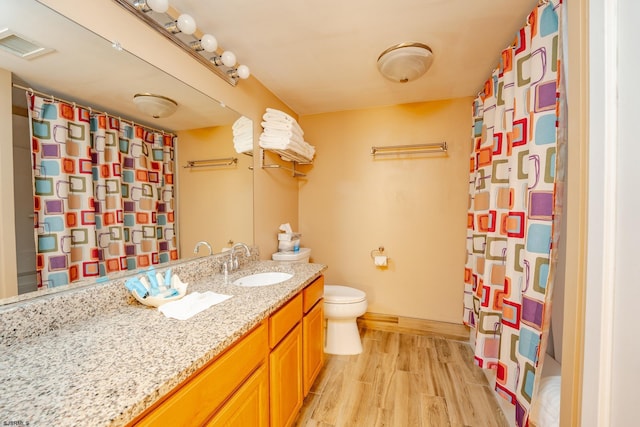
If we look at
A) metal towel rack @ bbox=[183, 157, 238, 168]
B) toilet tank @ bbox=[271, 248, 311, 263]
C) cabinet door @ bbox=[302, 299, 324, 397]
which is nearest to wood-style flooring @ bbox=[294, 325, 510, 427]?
cabinet door @ bbox=[302, 299, 324, 397]

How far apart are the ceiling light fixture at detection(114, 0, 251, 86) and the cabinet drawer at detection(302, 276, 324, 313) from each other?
1.44 metres

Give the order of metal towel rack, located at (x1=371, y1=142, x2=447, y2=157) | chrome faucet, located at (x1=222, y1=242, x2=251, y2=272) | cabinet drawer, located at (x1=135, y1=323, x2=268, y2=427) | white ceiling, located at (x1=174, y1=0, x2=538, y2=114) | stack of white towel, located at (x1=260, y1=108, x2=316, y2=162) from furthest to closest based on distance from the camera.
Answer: metal towel rack, located at (x1=371, y1=142, x2=447, y2=157)
stack of white towel, located at (x1=260, y1=108, x2=316, y2=162)
chrome faucet, located at (x1=222, y1=242, x2=251, y2=272)
white ceiling, located at (x1=174, y1=0, x2=538, y2=114)
cabinet drawer, located at (x1=135, y1=323, x2=268, y2=427)

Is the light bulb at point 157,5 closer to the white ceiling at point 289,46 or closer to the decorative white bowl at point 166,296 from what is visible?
the white ceiling at point 289,46

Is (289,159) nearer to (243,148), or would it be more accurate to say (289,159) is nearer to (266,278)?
(243,148)

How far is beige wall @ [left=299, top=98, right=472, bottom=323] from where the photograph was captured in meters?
2.28

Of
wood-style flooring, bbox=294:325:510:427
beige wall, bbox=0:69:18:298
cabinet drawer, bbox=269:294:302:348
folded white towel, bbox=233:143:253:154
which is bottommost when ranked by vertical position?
wood-style flooring, bbox=294:325:510:427

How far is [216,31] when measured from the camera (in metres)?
1.42

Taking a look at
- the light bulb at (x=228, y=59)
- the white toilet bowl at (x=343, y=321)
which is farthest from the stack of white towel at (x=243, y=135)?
the white toilet bowl at (x=343, y=321)

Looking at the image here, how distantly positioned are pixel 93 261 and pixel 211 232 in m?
0.61

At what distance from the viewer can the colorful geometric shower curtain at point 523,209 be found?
3.40ft

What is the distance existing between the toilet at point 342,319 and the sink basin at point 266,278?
523 millimetres

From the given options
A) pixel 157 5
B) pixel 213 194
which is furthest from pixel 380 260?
pixel 157 5

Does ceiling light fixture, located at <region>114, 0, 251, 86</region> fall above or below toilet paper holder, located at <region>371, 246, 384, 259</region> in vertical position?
above

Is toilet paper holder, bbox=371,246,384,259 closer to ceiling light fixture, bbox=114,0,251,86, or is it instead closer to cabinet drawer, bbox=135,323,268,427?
cabinet drawer, bbox=135,323,268,427
